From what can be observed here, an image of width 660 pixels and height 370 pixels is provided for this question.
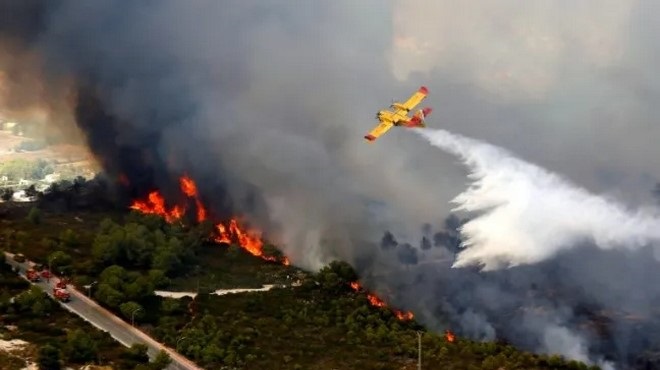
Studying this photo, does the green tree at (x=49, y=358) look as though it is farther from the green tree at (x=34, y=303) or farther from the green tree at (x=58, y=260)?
the green tree at (x=58, y=260)

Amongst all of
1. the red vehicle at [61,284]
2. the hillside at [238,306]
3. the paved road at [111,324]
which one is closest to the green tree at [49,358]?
the paved road at [111,324]

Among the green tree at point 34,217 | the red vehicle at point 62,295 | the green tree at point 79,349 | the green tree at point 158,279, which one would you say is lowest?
the green tree at point 79,349

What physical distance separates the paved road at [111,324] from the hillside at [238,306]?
1741 millimetres

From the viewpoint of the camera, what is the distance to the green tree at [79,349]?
11288cm

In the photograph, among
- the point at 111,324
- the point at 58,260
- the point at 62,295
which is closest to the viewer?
the point at 111,324

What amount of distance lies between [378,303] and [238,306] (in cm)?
3387

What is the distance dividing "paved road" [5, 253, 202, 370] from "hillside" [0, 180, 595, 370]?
5.71ft

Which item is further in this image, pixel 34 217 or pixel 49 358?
pixel 34 217

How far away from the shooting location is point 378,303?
172 metres

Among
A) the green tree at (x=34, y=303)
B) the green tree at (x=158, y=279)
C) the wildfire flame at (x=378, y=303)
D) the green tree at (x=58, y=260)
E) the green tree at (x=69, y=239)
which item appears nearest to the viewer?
the green tree at (x=34, y=303)

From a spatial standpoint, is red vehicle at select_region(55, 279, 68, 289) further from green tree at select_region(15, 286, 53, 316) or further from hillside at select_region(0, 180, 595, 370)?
green tree at select_region(15, 286, 53, 316)

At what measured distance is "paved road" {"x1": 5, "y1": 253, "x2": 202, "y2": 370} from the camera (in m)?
123

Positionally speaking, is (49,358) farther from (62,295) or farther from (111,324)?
(62,295)

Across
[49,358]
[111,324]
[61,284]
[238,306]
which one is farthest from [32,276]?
[49,358]
